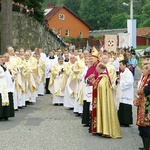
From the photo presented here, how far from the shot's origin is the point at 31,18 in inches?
1431

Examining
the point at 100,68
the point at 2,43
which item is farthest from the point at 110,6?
the point at 100,68

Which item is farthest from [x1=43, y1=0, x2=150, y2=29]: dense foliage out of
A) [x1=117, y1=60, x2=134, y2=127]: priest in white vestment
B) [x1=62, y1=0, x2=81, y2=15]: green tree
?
[x1=117, y1=60, x2=134, y2=127]: priest in white vestment

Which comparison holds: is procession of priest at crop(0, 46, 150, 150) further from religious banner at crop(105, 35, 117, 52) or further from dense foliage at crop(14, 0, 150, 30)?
dense foliage at crop(14, 0, 150, 30)

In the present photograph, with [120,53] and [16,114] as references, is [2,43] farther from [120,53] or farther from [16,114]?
[16,114]

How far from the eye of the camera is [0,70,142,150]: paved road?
10.1 meters

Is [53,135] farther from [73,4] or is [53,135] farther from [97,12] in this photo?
[73,4]

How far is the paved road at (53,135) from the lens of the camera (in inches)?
399

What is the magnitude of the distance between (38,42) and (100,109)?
27.0 meters

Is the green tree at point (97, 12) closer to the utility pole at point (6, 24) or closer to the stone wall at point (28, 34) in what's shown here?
the stone wall at point (28, 34)

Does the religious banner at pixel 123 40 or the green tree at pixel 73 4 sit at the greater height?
the green tree at pixel 73 4

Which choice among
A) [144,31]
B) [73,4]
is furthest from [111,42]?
[73,4]

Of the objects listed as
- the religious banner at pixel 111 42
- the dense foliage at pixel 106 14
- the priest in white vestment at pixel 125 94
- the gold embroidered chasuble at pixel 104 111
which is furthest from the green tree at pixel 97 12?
the gold embroidered chasuble at pixel 104 111

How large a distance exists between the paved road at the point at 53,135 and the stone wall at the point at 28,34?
19231mm

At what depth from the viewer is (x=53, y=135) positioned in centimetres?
1132
